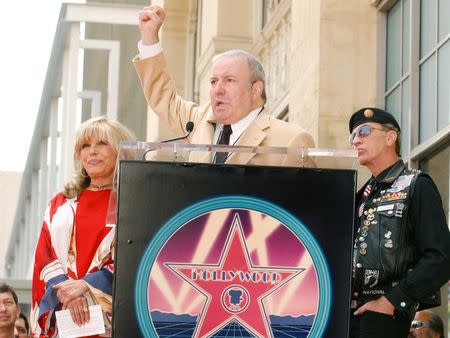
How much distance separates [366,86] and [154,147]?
6.99 metres

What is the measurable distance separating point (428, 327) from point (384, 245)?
3.06 m

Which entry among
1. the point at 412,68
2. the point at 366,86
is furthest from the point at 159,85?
the point at 366,86

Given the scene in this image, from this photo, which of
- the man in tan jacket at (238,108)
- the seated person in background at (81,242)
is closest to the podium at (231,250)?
the man in tan jacket at (238,108)

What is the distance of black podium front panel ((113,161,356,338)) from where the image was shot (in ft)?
16.5

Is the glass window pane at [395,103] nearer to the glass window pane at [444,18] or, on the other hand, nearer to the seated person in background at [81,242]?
the glass window pane at [444,18]

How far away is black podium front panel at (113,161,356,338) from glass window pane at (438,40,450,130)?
527 centimetres

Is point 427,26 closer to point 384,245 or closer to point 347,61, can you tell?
point 347,61

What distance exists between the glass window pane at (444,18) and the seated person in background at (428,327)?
7.89ft

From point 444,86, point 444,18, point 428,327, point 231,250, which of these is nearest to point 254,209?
point 231,250

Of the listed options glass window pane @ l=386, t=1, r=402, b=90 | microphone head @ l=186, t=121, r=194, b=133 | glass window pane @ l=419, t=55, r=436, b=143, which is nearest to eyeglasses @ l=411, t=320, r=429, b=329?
glass window pane @ l=419, t=55, r=436, b=143

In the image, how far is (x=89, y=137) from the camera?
6648mm

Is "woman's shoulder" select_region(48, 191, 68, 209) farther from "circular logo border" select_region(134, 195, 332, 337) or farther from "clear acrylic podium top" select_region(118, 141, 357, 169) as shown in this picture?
"circular logo border" select_region(134, 195, 332, 337)

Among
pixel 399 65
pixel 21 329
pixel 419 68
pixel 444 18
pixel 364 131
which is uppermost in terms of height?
pixel 444 18

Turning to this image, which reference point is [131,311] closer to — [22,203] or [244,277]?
[244,277]
